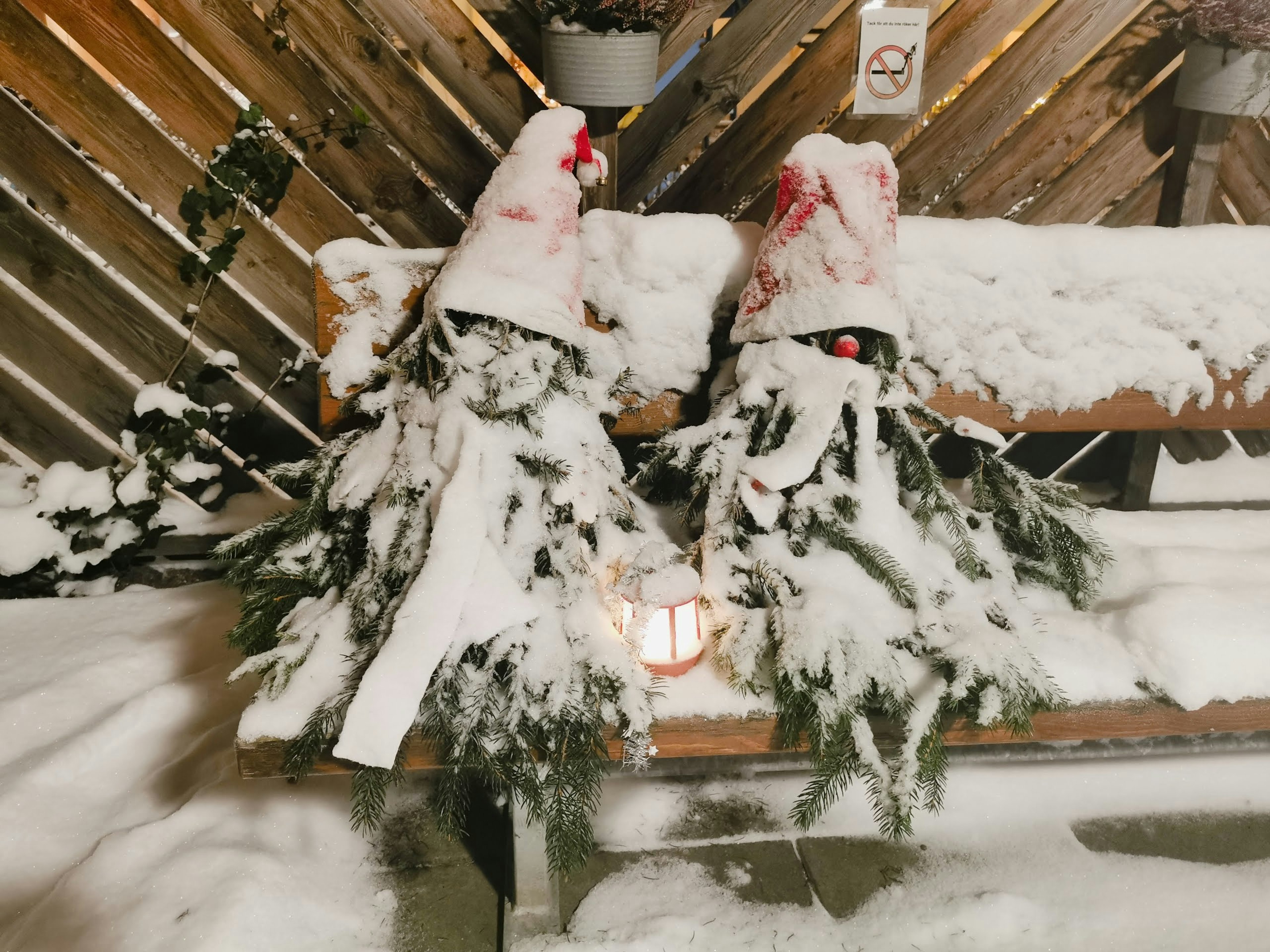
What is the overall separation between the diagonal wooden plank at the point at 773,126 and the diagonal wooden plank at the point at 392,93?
526 mm

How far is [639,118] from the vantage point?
2.35m

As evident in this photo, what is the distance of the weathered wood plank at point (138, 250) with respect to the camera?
218 cm

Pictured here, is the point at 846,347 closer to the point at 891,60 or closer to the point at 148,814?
the point at 891,60

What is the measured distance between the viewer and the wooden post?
83.4 inches

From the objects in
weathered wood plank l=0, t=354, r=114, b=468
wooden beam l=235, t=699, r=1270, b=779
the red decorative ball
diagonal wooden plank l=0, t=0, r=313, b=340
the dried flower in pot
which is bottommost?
wooden beam l=235, t=699, r=1270, b=779

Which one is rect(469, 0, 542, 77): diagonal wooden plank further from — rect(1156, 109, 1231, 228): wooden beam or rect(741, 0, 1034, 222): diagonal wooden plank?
rect(1156, 109, 1231, 228): wooden beam

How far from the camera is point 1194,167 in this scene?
2428 mm

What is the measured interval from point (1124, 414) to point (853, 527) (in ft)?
2.72

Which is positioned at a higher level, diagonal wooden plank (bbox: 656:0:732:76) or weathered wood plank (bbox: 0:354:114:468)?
diagonal wooden plank (bbox: 656:0:732:76)

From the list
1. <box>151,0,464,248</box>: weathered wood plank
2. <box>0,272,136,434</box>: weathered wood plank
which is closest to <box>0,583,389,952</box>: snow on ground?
<box>0,272,136,434</box>: weathered wood plank

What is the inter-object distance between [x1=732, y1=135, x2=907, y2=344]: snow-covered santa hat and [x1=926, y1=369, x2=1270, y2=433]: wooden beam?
0.42 m

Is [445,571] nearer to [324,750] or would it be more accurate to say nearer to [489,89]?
[324,750]

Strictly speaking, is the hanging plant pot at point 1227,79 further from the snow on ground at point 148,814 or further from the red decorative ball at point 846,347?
the snow on ground at point 148,814

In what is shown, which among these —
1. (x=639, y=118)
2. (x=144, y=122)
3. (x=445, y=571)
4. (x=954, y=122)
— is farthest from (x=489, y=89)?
(x=445, y=571)
